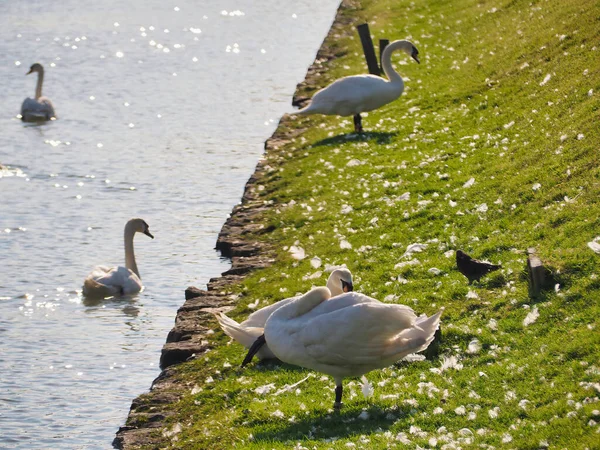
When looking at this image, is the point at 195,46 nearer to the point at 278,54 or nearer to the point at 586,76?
the point at 278,54

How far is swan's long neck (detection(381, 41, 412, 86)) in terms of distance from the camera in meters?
24.0

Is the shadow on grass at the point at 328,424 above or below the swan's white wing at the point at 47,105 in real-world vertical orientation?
below

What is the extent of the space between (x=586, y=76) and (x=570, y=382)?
10.8m

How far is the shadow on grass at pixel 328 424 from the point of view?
406 inches

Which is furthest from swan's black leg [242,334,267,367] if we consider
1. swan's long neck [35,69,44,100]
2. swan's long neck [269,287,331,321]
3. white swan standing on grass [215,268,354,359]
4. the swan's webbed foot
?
swan's long neck [35,69,44,100]

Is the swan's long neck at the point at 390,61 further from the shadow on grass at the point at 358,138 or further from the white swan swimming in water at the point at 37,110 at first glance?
the white swan swimming in water at the point at 37,110

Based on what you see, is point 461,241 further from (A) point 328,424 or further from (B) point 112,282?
(B) point 112,282

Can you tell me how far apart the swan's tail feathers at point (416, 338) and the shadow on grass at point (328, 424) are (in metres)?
0.62

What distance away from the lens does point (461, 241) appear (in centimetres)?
1484

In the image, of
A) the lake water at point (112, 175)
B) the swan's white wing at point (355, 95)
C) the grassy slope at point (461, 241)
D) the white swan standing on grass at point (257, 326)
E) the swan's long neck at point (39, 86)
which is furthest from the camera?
the swan's long neck at point (39, 86)

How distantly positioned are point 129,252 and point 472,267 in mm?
8265

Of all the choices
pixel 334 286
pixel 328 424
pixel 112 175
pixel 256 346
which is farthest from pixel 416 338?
pixel 112 175

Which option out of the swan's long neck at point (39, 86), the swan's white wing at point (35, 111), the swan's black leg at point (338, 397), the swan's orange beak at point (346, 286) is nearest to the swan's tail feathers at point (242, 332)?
the swan's orange beak at point (346, 286)

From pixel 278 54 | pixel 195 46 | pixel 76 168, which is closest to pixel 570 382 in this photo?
pixel 76 168
